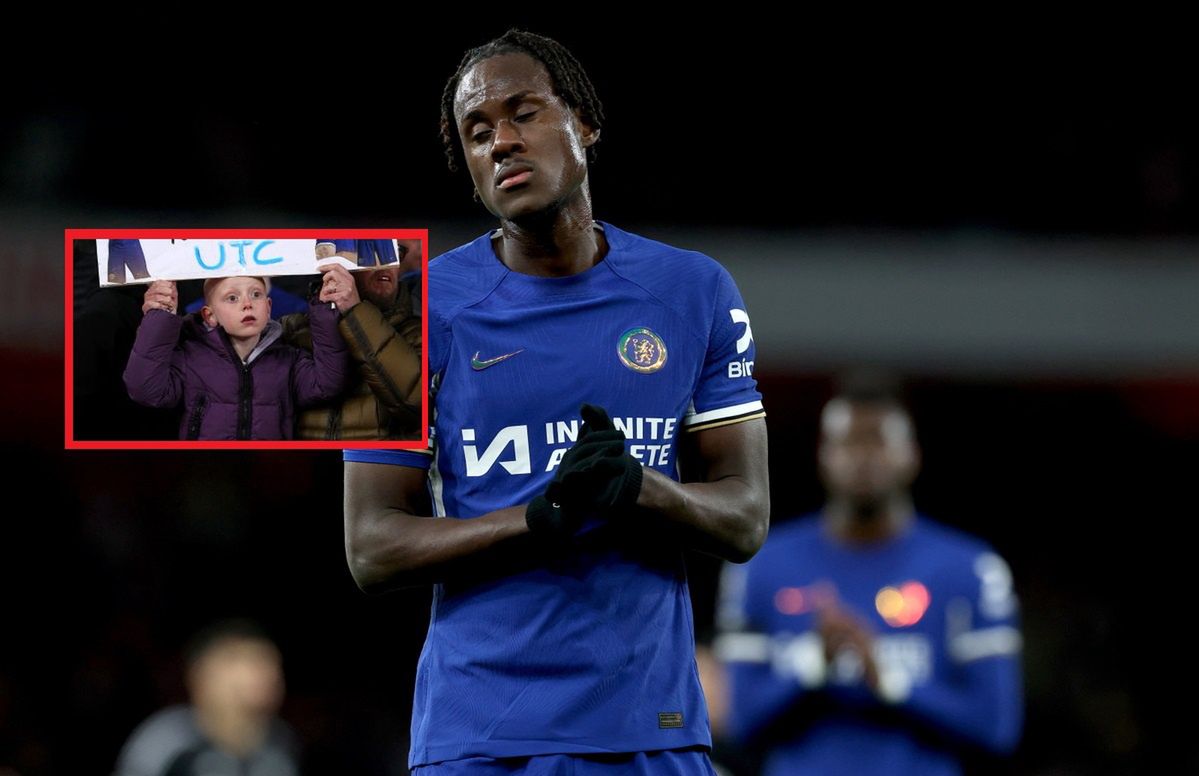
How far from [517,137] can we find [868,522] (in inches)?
109

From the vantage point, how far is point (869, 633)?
4.84 meters

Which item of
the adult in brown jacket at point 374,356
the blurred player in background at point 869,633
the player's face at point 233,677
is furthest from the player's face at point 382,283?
the player's face at point 233,677

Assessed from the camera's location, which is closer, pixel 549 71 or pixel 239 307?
pixel 239 307

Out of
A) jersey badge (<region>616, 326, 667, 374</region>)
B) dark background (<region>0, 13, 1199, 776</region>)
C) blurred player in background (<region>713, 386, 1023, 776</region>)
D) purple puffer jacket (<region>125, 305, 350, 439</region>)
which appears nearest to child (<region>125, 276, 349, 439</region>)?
purple puffer jacket (<region>125, 305, 350, 439</region>)

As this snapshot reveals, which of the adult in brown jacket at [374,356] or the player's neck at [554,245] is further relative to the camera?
→ the player's neck at [554,245]

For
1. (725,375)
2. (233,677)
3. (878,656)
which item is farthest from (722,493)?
(233,677)

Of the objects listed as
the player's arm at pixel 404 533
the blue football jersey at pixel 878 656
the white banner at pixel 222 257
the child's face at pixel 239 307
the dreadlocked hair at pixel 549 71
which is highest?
the dreadlocked hair at pixel 549 71

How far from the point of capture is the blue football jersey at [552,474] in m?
2.58

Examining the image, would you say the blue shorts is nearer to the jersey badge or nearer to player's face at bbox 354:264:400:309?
the jersey badge

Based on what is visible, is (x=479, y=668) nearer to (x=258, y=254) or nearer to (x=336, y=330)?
(x=336, y=330)

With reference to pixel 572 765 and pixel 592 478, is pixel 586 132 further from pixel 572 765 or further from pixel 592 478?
Result: pixel 572 765

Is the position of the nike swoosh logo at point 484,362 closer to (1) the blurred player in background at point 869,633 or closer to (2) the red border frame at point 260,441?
(2) the red border frame at point 260,441

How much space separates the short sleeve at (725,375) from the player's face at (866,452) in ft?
7.78

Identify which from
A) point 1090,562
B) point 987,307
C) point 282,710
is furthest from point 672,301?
point 1090,562
